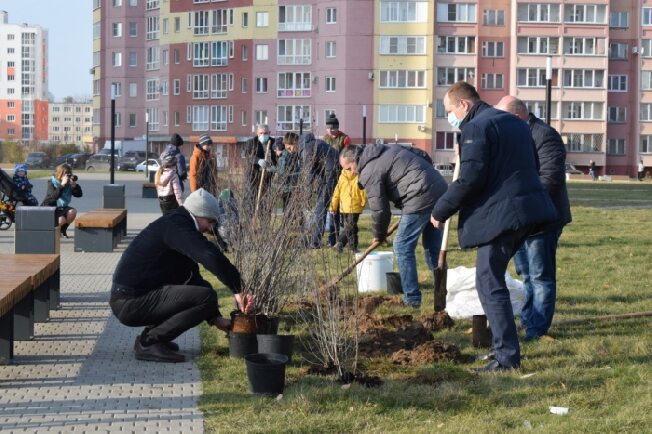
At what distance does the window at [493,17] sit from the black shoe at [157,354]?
8322 cm

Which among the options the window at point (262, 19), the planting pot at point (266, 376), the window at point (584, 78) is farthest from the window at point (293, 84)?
the planting pot at point (266, 376)

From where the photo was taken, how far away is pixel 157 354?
28.7ft

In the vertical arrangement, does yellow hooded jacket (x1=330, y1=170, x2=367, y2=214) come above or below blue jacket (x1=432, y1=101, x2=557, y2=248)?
below

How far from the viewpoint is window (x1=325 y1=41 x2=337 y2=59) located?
8833 centimetres

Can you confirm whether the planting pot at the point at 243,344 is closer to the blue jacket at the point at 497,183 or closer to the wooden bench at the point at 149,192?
the blue jacket at the point at 497,183

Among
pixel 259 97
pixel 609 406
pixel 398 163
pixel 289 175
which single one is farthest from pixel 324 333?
pixel 259 97

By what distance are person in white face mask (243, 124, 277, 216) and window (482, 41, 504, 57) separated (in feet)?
236

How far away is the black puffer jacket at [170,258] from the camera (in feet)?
27.8

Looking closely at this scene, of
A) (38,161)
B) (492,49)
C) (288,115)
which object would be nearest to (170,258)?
(288,115)

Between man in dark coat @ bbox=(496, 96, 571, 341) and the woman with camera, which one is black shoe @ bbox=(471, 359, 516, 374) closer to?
man in dark coat @ bbox=(496, 96, 571, 341)

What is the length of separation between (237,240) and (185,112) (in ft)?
284

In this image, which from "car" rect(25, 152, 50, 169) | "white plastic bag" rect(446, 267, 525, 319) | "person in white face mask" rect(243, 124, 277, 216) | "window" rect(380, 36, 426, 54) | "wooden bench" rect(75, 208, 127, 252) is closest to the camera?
"white plastic bag" rect(446, 267, 525, 319)

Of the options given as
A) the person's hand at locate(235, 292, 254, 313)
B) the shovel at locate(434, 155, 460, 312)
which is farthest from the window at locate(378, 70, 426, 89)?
the person's hand at locate(235, 292, 254, 313)

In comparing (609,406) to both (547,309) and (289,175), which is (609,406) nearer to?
(547,309)
